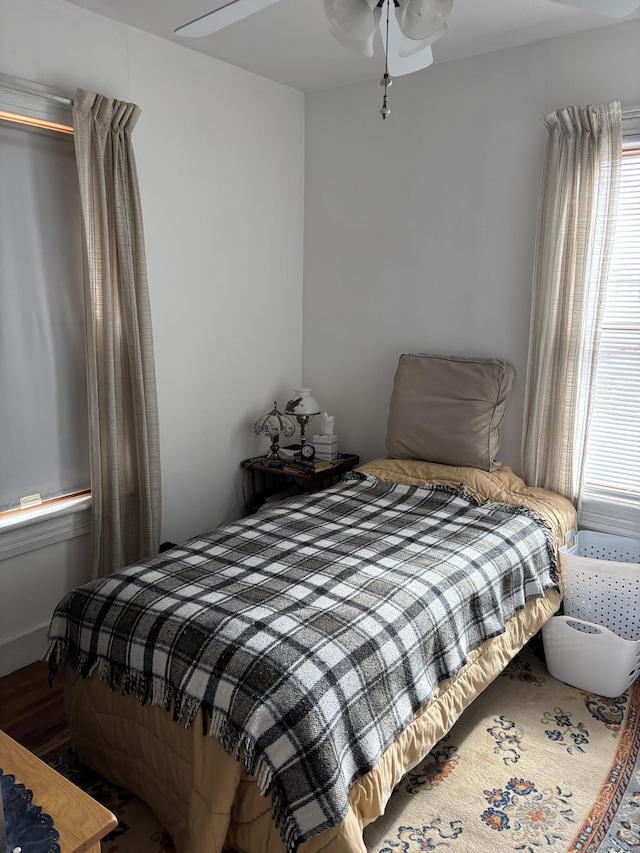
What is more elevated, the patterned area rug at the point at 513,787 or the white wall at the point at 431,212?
the white wall at the point at 431,212

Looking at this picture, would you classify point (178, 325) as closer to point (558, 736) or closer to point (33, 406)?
point (33, 406)

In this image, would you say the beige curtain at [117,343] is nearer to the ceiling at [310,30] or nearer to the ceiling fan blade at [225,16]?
the ceiling at [310,30]

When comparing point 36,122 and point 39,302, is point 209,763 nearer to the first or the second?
point 39,302

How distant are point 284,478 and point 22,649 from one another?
166 centimetres

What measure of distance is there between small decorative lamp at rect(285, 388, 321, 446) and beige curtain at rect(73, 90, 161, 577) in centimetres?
90

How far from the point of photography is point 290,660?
5.50 ft

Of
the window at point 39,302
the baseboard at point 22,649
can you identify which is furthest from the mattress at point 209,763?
the window at point 39,302

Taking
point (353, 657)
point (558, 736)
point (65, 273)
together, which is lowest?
point (558, 736)

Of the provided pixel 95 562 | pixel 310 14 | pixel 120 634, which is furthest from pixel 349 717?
pixel 310 14

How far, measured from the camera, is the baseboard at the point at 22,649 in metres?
2.68

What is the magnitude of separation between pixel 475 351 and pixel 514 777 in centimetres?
194

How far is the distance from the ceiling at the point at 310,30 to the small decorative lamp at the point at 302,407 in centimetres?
167

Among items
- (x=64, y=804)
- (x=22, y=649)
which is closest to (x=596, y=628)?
(x=64, y=804)

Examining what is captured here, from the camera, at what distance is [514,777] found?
6.95 feet
